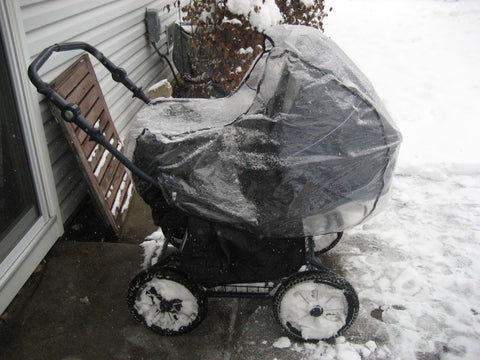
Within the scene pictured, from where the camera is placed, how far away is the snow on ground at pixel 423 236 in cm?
260

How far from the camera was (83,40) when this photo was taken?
362 cm

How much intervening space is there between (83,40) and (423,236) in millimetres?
3380

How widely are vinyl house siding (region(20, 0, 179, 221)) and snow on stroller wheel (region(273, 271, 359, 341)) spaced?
194cm

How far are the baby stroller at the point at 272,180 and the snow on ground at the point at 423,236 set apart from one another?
1.43 feet

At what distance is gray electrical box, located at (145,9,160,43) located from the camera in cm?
525

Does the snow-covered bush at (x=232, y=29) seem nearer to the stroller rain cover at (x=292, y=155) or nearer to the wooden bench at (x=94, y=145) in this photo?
the wooden bench at (x=94, y=145)

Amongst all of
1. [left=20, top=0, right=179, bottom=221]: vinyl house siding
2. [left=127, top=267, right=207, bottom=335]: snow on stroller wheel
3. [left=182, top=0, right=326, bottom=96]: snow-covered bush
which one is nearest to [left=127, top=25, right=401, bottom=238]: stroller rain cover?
[left=127, top=267, right=207, bottom=335]: snow on stroller wheel

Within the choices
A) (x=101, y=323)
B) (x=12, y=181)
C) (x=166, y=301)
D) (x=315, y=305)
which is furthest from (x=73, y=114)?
(x=315, y=305)

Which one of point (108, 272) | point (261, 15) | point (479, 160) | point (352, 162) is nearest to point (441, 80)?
point (479, 160)

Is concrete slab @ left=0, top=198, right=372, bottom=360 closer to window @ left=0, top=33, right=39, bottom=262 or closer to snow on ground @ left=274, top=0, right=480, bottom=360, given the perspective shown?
snow on ground @ left=274, top=0, right=480, bottom=360

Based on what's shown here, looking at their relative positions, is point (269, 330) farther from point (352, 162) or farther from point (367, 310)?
point (352, 162)

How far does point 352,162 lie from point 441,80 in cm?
576

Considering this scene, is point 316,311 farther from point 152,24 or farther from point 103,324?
point 152,24

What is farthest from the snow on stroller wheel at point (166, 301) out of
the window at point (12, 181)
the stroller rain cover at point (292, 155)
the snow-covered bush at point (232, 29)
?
the snow-covered bush at point (232, 29)
